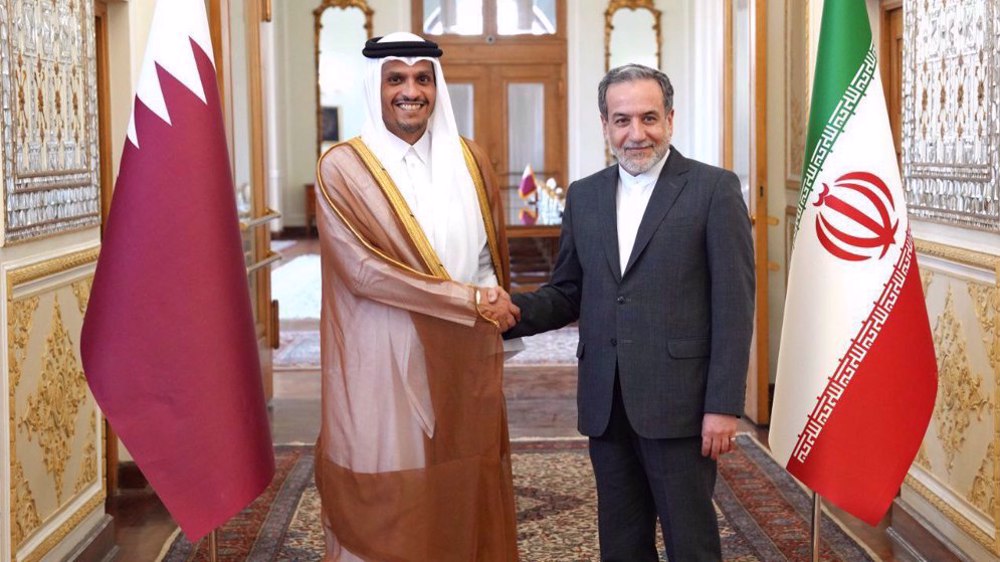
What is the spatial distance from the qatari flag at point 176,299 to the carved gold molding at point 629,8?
42.8ft

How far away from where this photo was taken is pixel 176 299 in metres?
2.77

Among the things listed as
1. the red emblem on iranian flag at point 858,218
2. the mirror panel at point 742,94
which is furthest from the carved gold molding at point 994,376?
the mirror panel at point 742,94

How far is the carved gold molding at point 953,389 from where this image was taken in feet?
12.2

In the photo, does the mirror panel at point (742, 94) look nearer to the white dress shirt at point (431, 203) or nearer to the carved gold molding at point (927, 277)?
the carved gold molding at point (927, 277)

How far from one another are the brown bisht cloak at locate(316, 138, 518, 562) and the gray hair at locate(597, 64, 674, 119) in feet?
1.71

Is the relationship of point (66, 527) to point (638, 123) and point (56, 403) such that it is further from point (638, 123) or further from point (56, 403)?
point (638, 123)

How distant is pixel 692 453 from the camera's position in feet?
9.20

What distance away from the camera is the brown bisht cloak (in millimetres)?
3074

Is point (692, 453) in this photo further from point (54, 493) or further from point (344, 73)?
point (344, 73)

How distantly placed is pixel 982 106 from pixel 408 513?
6.65 ft

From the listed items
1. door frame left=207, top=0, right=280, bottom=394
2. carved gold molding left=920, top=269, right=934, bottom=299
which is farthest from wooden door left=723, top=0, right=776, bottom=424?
door frame left=207, top=0, right=280, bottom=394

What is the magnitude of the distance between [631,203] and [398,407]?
81 centimetres

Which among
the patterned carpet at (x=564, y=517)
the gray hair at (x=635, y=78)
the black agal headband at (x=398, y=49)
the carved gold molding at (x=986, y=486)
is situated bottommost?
the patterned carpet at (x=564, y=517)

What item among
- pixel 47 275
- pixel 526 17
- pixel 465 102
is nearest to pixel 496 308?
pixel 47 275
